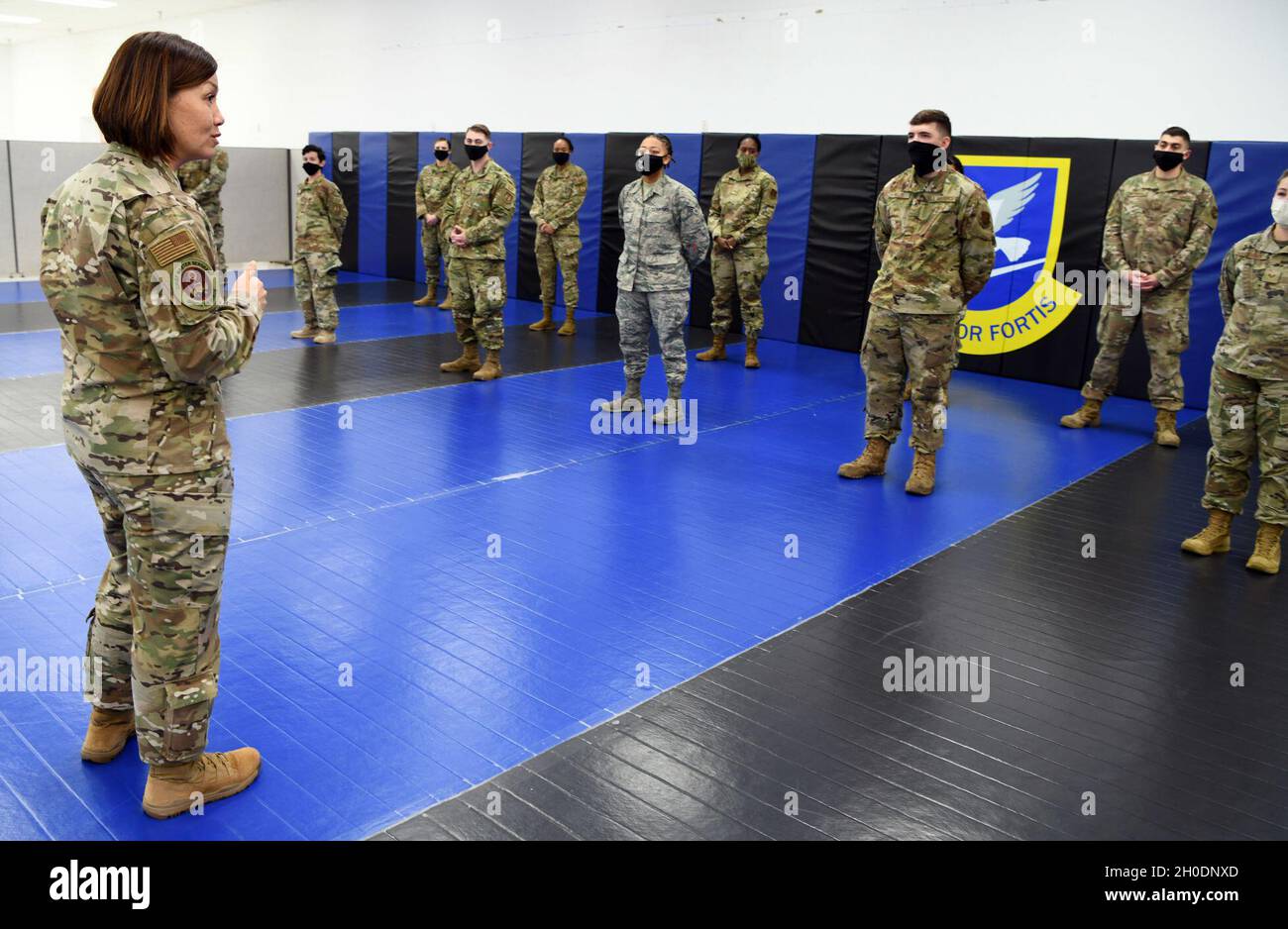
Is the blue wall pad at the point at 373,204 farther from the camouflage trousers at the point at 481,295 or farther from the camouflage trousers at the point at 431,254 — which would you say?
the camouflage trousers at the point at 481,295

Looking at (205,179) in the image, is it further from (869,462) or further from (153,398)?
(153,398)

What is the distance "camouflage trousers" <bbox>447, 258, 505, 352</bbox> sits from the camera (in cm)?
850

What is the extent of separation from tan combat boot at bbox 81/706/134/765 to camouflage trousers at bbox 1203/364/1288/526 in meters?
4.96

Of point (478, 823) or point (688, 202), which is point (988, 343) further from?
point (478, 823)

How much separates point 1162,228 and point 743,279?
3.74 metres

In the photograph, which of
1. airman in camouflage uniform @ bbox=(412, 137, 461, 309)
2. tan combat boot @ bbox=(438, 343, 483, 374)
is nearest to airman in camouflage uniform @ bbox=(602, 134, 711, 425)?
tan combat boot @ bbox=(438, 343, 483, 374)

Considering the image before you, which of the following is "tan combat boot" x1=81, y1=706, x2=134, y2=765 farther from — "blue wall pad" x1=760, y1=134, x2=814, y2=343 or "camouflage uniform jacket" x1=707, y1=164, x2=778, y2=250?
"blue wall pad" x1=760, y1=134, x2=814, y2=343

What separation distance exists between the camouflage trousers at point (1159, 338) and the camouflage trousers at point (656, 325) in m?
3.20

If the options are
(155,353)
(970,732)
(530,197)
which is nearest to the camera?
(155,353)

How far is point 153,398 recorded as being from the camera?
2.53 m

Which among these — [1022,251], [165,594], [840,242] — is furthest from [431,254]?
[165,594]

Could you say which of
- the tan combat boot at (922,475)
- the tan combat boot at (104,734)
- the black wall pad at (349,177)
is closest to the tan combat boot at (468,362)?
the tan combat boot at (922,475)

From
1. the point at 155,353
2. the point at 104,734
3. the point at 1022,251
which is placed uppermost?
the point at 1022,251
